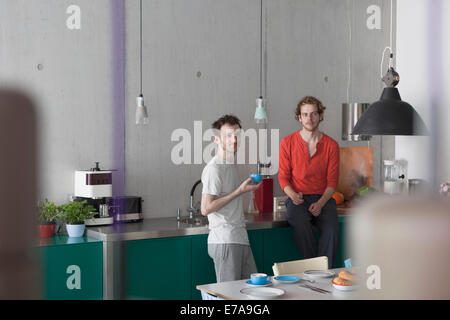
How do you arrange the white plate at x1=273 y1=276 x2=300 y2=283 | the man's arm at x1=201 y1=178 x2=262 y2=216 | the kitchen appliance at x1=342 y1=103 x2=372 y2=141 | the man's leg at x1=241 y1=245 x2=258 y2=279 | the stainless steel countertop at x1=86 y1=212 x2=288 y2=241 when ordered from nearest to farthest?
the white plate at x1=273 y1=276 x2=300 y2=283
the man's arm at x1=201 y1=178 x2=262 y2=216
the man's leg at x1=241 y1=245 x2=258 y2=279
the stainless steel countertop at x1=86 y1=212 x2=288 y2=241
the kitchen appliance at x1=342 y1=103 x2=372 y2=141

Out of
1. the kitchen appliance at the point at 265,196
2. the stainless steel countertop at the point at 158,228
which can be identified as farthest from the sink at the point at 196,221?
the kitchen appliance at the point at 265,196

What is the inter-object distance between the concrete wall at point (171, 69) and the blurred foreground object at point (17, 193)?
9.56ft

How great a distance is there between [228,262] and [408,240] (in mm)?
2930

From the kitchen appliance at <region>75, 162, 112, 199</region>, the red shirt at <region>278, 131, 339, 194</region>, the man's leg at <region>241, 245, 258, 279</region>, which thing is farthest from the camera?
the red shirt at <region>278, 131, 339, 194</region>

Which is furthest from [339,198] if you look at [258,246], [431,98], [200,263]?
[431,98]

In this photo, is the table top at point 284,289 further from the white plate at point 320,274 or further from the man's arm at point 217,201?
the man's arm at point 217,201

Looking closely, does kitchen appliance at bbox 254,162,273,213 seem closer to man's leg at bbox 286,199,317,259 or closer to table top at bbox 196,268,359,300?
man's leg at bbox 286,199,317,259

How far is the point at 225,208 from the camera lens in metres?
3.05

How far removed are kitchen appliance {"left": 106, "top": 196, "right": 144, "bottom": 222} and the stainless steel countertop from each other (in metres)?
0.05

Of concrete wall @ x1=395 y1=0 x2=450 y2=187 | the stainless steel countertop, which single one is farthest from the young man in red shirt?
concrete wall @ x1=395 y1=0 x2=450 y2=187

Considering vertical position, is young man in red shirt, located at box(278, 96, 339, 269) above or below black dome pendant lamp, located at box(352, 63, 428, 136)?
below

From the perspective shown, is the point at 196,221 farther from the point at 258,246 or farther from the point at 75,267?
the point at 75,267

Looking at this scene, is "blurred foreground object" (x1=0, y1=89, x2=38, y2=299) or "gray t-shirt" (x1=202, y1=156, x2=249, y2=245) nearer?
"blurred foreground object" (x1=0, y1=89, x2=38, y2=299)

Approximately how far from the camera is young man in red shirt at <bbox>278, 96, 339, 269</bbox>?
381cm
